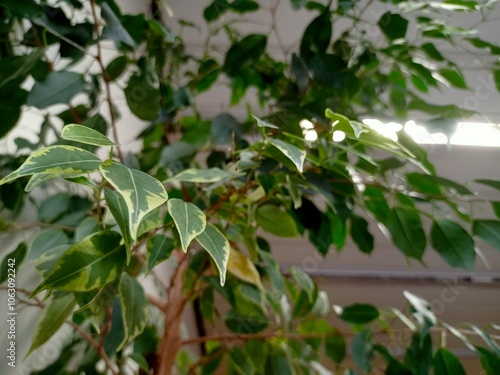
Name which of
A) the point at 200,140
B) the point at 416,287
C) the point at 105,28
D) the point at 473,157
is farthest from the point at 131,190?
the point at 416,287

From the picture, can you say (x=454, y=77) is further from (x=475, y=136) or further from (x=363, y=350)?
(x=475, y=136)

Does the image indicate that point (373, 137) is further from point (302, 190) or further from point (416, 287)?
point (416, 287)

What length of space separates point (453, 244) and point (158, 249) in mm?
379

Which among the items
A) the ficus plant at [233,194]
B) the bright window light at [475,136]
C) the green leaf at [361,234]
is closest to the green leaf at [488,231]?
the ficus plant at [233,194]

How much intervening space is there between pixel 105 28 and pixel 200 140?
29 centimetres

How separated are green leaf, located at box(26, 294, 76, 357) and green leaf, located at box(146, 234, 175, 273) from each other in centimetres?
10

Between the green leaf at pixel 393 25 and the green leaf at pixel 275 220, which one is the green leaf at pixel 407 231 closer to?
the green leaf at pixel 275 220

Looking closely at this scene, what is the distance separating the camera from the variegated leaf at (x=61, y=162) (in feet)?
0.91

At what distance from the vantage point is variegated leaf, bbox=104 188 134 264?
1.00ft

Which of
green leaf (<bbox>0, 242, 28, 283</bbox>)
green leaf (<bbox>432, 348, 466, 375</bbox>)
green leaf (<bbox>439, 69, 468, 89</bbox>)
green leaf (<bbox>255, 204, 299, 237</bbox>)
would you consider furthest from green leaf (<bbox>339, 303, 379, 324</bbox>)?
green leaf (<bbox>0, 242, 28, 283</bbox>)

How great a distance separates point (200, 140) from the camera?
2.61 feet

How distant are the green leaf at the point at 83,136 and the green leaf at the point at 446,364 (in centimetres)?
59

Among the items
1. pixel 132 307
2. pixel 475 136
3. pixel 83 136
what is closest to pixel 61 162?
pixel 83 136

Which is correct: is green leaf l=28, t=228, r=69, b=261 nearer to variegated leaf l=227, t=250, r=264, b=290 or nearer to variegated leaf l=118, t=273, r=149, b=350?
variegated leaf l=118, t=273, r=149, b=350
